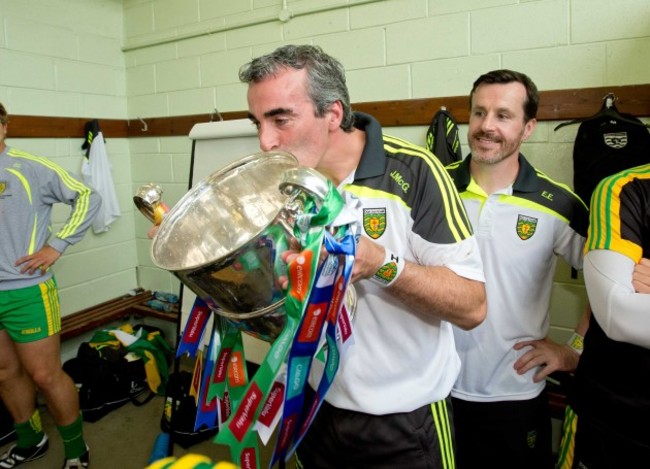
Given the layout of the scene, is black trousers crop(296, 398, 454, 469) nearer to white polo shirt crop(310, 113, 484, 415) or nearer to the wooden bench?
white polo shirt crop(310, 113, 484, 415)

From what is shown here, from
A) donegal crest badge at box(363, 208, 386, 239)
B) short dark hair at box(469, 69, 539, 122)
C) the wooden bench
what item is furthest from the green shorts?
short dark hair at box(469, 69, 539, 122)

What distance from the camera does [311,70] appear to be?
100 centimetres

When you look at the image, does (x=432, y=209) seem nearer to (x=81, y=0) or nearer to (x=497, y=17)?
(x=497, y=17)

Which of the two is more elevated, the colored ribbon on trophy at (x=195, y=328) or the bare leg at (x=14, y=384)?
the colored ribbon on trophy at (x=195, y=328)

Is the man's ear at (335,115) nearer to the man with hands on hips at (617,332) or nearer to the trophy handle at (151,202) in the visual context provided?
the trophy handle at (151,202)

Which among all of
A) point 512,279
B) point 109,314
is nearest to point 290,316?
point 512,279

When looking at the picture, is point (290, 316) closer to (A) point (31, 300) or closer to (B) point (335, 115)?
(B) point (335, 115)

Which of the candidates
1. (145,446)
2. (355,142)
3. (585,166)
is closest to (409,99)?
(585,166)

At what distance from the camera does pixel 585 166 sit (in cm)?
180

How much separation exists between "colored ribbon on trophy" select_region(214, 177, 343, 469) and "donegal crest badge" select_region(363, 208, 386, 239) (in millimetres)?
374

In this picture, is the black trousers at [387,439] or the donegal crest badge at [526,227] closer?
the black trousers at [387,439]

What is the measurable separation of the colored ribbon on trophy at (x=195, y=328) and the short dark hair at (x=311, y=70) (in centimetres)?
48

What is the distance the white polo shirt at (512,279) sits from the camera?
4.86ft

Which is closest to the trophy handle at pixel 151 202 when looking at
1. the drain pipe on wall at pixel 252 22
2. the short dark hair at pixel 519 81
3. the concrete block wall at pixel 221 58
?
the short dark hair at pixel 519 81
